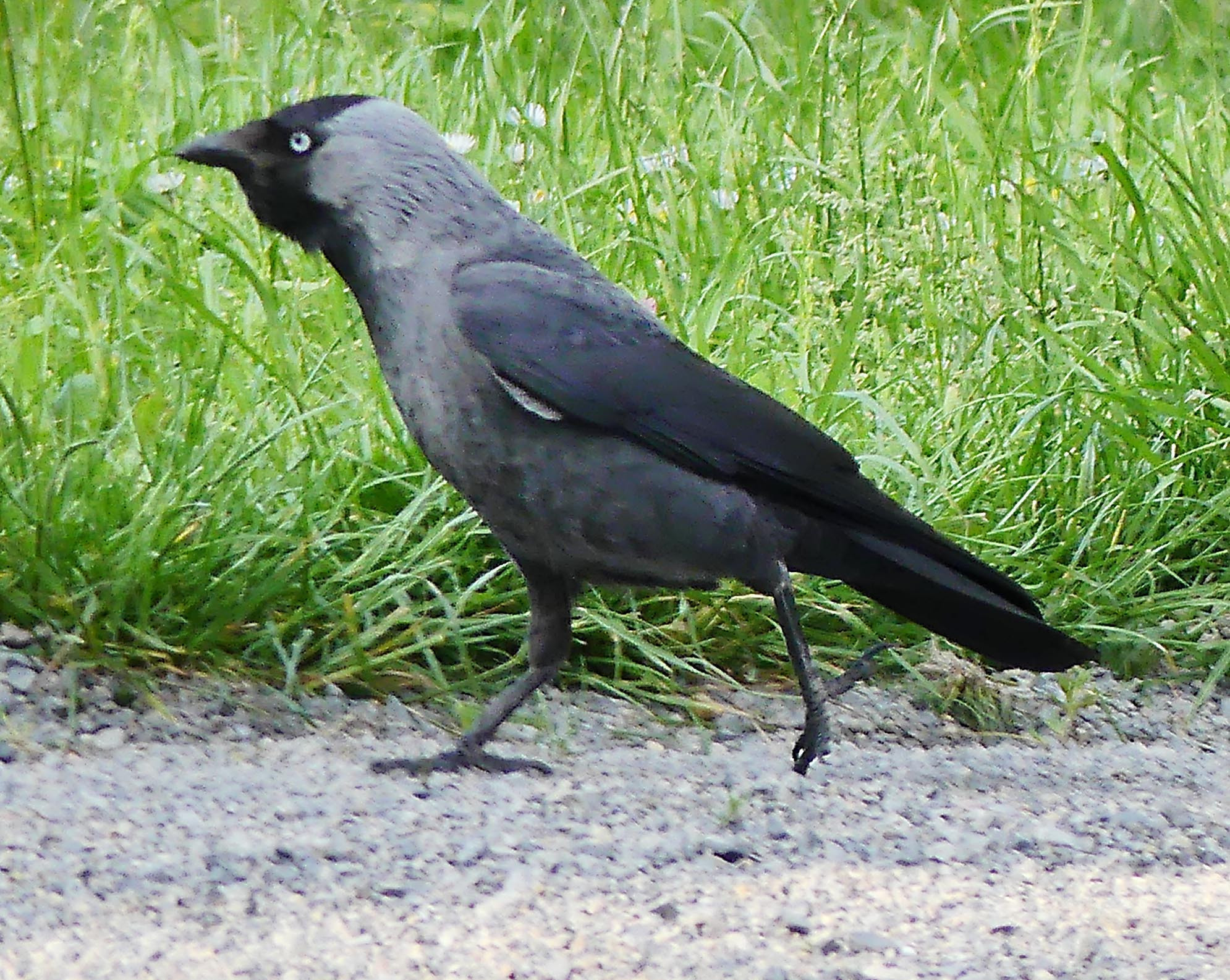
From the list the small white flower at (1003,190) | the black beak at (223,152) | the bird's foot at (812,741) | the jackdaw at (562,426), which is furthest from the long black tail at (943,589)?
the small white flower at (1003,190)

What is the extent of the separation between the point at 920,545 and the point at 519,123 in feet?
7.69

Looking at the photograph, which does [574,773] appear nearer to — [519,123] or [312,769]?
[312,769]

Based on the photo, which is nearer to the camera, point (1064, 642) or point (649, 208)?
point (1064, 642)

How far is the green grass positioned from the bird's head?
55cm

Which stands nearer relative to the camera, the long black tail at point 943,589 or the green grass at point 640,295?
the long black tail at point 943,589

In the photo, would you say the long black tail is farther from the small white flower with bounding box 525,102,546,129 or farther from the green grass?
the small white flower with bounding box 525,102,546,129

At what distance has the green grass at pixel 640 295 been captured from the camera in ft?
11.9

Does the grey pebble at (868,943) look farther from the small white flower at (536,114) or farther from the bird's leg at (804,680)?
the small white flower at (536,114)

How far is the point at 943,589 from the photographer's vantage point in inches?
135

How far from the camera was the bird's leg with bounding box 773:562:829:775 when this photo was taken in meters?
3.33

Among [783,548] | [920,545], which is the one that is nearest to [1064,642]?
[920,545]

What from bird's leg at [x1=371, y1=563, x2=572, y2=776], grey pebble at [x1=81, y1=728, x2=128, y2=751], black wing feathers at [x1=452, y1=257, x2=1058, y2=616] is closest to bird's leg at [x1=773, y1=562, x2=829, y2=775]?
black wing feathers at [x1=452, y1=257, x2=1058, y2=616]

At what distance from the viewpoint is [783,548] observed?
3336mm

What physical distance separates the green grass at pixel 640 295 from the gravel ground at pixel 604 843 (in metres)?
0.18
